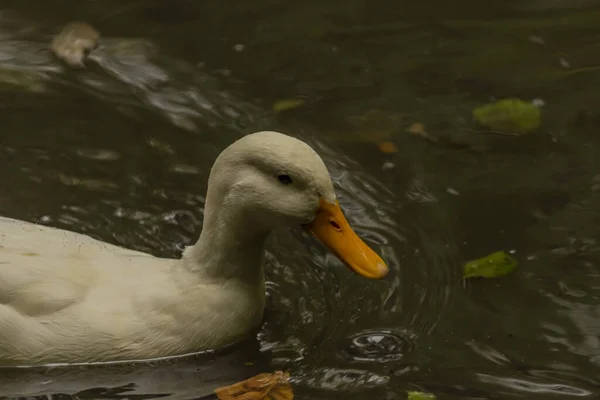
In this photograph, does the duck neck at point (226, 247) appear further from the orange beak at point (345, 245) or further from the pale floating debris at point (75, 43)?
the pale floating debris at point (75, 43)

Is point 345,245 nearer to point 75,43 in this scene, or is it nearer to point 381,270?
point 381,270

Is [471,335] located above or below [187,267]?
below

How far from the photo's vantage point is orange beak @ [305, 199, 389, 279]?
4348mm

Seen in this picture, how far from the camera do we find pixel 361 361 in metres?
4.49

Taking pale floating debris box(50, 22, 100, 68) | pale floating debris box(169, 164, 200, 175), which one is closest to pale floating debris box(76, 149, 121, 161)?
pale floating debris box(169, 164, 200, 175)

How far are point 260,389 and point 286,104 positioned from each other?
95.1 inches

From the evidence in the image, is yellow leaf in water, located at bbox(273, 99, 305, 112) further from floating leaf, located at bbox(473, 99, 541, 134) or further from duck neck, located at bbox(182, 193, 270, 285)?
duck neck, located at bbox(182, 193, 270, 285)

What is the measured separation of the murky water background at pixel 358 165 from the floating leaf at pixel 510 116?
8cm

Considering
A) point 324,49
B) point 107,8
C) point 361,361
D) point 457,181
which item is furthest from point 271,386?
point 107,8

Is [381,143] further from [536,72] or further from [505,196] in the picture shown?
[536,72]

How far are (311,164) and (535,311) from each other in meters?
1.32

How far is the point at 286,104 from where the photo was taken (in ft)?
20.9

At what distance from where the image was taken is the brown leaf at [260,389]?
4273 mm

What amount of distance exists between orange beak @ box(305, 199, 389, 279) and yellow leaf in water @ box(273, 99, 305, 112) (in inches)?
79.2
